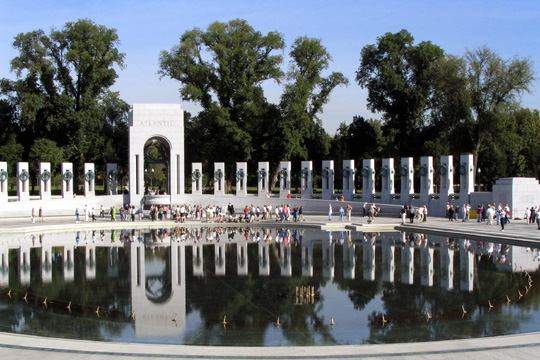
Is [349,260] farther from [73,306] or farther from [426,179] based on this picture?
[426,179]

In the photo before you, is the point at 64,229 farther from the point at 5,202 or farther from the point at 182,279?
the point at 182,279

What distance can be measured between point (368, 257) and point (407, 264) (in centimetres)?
235

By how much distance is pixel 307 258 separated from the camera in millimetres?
25281

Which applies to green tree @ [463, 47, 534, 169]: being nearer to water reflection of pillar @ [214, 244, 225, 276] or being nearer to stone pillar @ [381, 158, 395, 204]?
stone pillar @ [381, 158, 395, 204]

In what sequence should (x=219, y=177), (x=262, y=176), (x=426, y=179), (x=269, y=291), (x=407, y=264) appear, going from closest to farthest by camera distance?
1. (x=269, y=291)
2. (x=407, y=264)
3. (x=426, y=179)
4. (x=262, y=176)
5. (x=219, y=177)

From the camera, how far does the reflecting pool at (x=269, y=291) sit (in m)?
13.8

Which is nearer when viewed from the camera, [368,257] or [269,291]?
[269,291]

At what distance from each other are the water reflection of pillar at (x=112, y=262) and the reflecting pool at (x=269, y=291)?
0.15 ft

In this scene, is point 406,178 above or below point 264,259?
above

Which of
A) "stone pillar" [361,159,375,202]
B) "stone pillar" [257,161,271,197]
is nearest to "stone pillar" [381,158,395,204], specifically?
"stone pillar" [361,159,375,202]

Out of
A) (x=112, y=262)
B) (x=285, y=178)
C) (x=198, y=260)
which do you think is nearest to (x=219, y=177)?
(x=285, y=178)

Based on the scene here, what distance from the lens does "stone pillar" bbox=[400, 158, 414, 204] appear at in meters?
44.9

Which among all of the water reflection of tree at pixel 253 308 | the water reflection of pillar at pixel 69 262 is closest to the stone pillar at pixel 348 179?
the water reflection of pillar at pixel 69 262

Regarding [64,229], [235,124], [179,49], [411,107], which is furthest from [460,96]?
[64,229]
